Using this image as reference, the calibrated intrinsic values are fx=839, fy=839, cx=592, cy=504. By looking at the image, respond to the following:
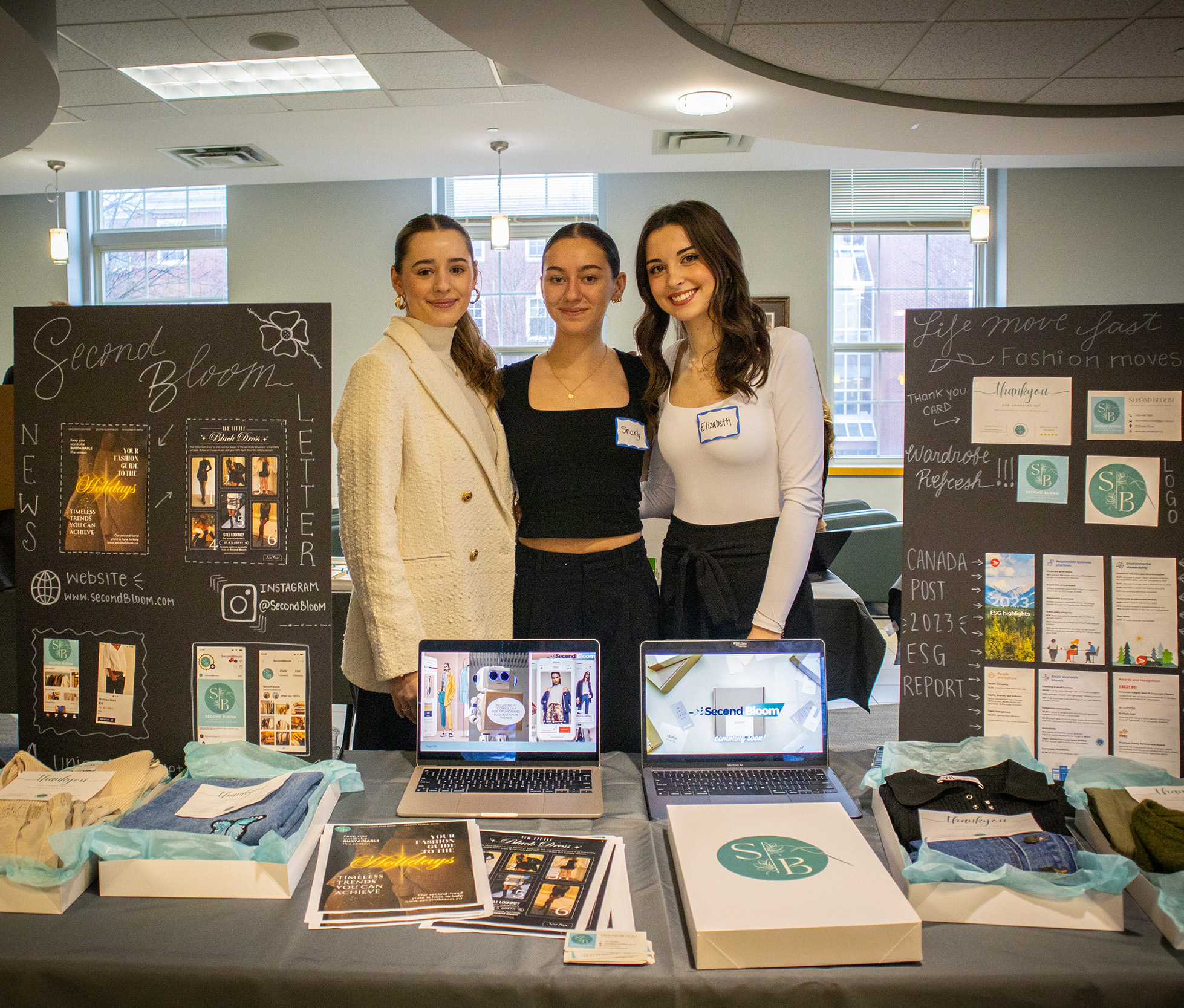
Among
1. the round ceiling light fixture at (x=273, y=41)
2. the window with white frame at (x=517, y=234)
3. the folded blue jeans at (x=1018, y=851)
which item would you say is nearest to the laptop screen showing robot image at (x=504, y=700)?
the folded blue jeans at (x=1018, y=851)

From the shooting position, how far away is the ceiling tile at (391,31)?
3885 mm

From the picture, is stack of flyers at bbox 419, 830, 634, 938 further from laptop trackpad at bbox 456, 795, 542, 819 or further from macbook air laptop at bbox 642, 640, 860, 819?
macbook air laptop at bbox 642, 640, 860, 819

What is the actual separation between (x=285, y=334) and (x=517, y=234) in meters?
6.28

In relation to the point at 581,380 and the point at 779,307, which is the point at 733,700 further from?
the point at 779,307

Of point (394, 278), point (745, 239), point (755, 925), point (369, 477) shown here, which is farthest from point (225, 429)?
point (745, 239)

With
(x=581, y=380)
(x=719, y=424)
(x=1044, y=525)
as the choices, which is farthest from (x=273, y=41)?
(x=1044, y=525)

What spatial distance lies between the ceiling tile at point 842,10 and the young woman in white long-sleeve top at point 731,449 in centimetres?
99

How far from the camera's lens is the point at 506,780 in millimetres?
1455

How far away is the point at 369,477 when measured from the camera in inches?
66.7

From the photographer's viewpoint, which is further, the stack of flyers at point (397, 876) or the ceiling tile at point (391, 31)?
the ceiling tile at point (391, 31)

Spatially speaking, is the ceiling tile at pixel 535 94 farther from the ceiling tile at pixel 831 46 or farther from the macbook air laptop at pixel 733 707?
the macbook air laptop at pixel 733 707

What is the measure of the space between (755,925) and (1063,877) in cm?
45

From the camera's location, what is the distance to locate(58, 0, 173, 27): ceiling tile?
3.74 metres

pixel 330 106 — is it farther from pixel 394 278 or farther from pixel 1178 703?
pixel 1178 703
